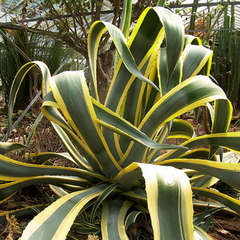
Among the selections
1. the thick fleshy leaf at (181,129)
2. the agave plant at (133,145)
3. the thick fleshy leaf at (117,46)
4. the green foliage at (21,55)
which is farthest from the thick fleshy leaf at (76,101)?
the green foliage at (21,55)

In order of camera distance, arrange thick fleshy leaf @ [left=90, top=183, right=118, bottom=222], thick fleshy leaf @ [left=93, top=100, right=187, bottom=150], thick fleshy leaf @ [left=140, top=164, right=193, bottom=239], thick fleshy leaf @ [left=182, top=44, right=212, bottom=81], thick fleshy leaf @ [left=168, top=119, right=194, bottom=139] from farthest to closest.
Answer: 1. thick fleshy leaf @ [left=168, top=119, right=194, bottom=139]
2. thick fleshy leaf @ [left=182, top=44, right=212, bottom=81]
3. thick fleshy leaf @ [left=90, top=183, right=118, bottom=222]
4. thick fleshy leaf @ [left=93, top=100, right=187, bottom=150]
5. thick fleshy leaf @ [left=140, top=164, right=193, bottom=239]

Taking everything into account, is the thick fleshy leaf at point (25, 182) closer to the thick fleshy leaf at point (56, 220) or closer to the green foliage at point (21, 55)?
the thick fleshy leaf at point (56, 220)

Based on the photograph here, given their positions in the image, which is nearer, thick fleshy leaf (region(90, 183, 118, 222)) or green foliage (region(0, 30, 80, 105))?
thick fleshy leaf (region(90, 183, 118, 222))

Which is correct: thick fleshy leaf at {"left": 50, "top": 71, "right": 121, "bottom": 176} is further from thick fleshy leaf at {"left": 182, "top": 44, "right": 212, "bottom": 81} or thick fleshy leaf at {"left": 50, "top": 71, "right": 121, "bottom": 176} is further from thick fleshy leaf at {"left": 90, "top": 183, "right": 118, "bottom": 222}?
thick fleshy leaf at {"left": 182, "top": 44, "right": 212, "bottom": 81}

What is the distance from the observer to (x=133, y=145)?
0.87 meters

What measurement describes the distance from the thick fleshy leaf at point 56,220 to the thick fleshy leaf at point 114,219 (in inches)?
2.8

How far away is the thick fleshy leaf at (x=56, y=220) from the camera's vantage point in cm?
58

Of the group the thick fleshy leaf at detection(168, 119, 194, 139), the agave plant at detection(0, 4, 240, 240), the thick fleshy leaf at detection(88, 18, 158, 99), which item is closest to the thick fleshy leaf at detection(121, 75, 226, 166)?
the agave plant at detection(0, 4, 240, 240)

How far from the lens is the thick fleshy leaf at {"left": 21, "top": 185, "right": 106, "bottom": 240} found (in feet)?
1.91

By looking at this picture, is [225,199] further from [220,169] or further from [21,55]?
[21,55]

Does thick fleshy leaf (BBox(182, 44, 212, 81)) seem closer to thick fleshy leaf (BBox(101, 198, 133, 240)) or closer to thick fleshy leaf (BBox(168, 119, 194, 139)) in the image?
thick fleshy leaf (BBox(168, 119, 194, 139))

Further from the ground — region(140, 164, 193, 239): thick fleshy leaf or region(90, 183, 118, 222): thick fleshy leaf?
region(140, 164, 193, 239): thick fleshy leaf

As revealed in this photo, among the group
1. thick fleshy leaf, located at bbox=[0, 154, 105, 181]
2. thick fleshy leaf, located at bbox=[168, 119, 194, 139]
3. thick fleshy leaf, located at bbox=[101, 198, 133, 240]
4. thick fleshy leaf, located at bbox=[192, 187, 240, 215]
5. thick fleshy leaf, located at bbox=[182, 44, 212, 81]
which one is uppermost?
thick fleshy leaf, located at bbox=[182, 44, 212, 81]

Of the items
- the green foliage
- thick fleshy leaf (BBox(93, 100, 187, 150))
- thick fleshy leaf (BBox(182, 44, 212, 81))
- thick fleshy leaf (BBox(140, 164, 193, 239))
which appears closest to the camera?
thick fleshy leaf (BBox(140, 164, 193, 239))
